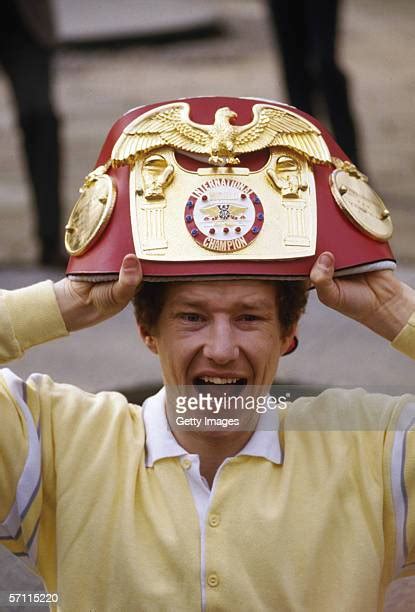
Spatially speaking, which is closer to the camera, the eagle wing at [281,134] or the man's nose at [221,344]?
the man's nose at [221,344]

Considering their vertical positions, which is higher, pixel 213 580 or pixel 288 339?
pixel 288 339

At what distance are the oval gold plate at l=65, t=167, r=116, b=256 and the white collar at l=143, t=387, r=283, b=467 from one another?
35 cm

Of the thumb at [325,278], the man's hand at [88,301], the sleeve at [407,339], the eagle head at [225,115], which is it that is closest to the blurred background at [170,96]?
the sleeve at [407,339]

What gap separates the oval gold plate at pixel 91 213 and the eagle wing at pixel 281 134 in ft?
0.84

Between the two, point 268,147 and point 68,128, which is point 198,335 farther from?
point 68,128

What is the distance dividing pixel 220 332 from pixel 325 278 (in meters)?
0.22

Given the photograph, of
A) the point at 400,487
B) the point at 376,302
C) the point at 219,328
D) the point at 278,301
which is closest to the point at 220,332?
the point at 219,328

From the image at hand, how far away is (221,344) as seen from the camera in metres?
2.44

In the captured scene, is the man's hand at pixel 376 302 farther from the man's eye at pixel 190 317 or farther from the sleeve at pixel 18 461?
the sleeve at pixel 18 461

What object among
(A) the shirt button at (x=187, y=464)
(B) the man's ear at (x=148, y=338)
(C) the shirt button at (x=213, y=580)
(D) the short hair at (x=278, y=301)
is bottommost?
(C) the shirt button at (x=213, y=580)

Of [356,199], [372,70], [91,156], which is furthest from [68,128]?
[356,199]

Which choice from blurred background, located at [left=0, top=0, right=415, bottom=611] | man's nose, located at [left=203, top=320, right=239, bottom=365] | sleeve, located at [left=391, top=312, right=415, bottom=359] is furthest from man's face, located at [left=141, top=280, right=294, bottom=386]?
blurred background, located at [left=0, top=0, right=415, bottom=611]

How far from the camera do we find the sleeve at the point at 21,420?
2.49 meters

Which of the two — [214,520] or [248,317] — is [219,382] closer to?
[248,317]
